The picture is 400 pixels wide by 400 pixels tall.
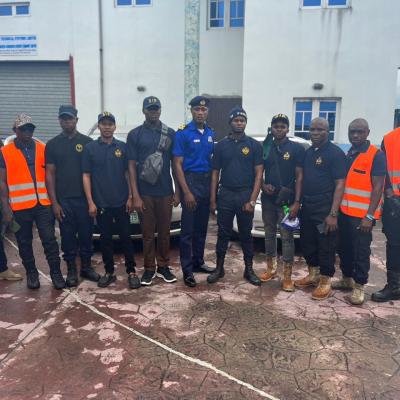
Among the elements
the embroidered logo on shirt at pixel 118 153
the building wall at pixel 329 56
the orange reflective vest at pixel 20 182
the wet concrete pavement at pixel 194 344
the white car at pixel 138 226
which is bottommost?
the wet concrete pavement at pixel 194 344

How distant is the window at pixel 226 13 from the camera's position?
1109 centimetres

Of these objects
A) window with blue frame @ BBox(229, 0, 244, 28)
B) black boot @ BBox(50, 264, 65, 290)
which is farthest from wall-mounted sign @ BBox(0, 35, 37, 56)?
black boot @ BBox(50, 264, 65, 290)

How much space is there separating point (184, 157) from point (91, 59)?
880cm

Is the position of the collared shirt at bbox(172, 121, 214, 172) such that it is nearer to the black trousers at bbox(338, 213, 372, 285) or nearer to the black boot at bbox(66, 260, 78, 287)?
the black trousers at bbox(338, 213, 372, 285)

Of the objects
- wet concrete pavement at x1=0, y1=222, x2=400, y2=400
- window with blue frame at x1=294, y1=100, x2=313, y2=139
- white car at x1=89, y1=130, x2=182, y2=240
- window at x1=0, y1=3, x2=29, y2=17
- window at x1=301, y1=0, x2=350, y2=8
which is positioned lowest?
wet concrete pavement at x1=0, y1=222, x2=400, y2=400

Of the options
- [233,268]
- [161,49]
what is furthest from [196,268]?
[161,49]

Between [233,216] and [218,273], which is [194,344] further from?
[233,216]

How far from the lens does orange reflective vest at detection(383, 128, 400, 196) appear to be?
3854mm

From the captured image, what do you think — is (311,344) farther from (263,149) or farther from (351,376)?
(263,149)

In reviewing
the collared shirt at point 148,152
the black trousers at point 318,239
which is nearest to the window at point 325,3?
the collared shirt at point 148,152

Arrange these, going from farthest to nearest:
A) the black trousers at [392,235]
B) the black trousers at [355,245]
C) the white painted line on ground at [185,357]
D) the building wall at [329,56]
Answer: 1. the building wall at [329,56]
2. the black trousers at [392,235]
3. the black trousers at [355,245]
4. the white painted line on ground at [185,357]

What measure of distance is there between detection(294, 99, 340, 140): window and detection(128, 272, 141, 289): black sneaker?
23.8 ft

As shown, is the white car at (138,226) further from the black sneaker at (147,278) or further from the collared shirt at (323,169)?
the collared shirt at (323,169)

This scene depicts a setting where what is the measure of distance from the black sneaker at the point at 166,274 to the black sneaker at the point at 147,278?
4.3 inches
